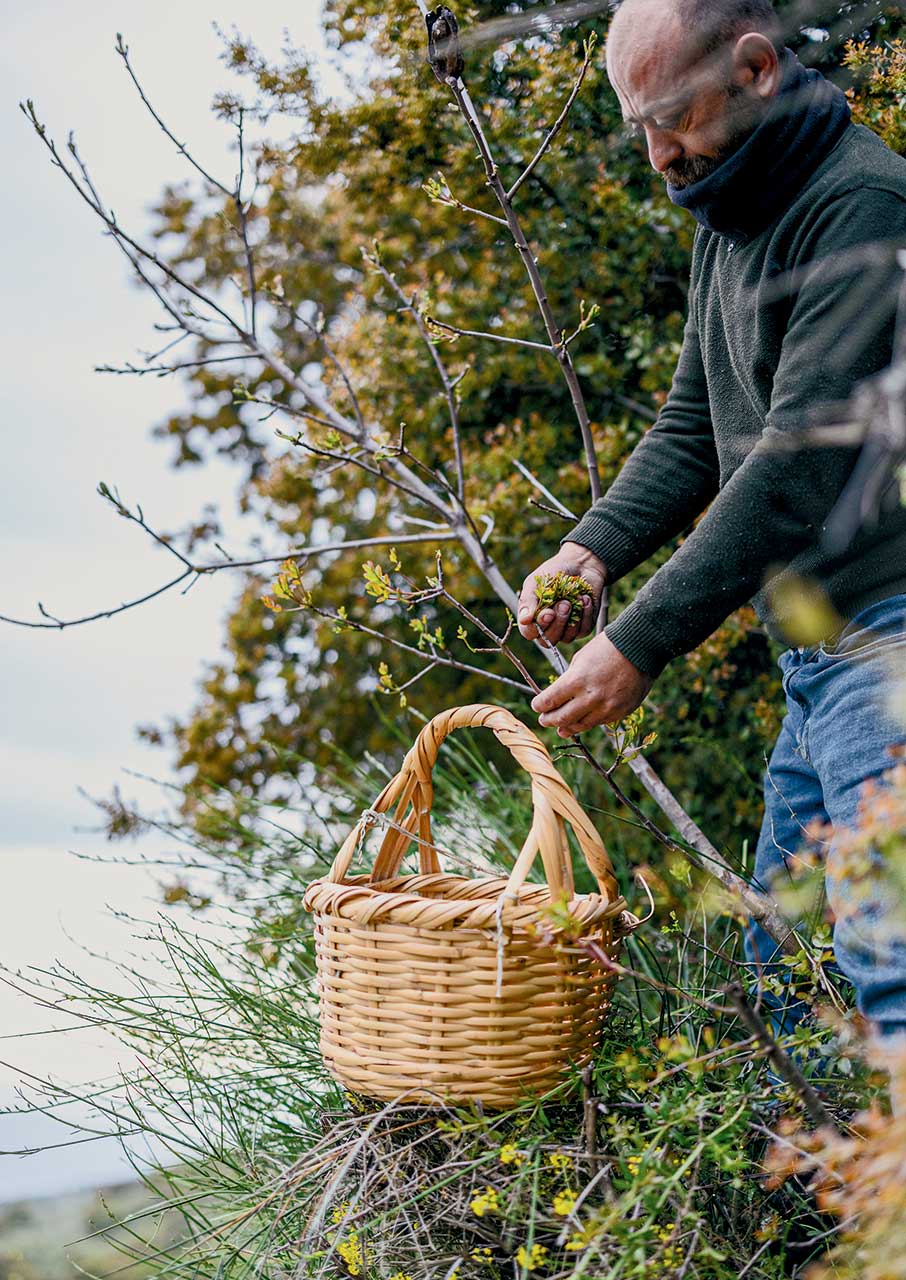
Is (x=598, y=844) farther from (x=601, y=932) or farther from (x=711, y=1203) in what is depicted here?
(x=711, y=1203)

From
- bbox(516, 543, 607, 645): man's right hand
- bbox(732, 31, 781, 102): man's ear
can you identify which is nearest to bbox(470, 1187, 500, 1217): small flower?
bbox(516, 543, 607, 645): man's right hand

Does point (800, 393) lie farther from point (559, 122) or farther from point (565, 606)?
point (559, 122)

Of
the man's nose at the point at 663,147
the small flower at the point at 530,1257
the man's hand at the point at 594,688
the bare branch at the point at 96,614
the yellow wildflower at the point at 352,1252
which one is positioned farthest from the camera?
the bare branch at the point at 96,614

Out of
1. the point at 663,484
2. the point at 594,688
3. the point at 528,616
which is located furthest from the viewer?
the point at 663,484

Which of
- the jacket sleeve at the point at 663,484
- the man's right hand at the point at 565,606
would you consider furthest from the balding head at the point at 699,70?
the man's right hand at the point at 565,606

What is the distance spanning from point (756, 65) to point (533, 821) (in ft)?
3.26

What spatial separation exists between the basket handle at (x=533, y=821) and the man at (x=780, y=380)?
0.07 metres

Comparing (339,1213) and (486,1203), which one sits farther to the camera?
(339,1213)

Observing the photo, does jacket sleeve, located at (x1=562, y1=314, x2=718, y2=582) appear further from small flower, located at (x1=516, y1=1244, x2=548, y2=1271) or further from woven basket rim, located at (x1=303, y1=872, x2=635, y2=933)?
small flower, located at (x1=516, y1=1244, x2=548, y2=1271)

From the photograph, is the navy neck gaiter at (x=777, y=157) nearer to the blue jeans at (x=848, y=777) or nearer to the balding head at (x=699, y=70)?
the balding head at (x=699, y=70)

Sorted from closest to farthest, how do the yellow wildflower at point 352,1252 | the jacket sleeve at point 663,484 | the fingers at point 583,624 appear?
the yellow wildflower at point 352,1252 < the fingers at point 583,624 < the jacket sleeve at point 663,484

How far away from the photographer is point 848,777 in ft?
4.09

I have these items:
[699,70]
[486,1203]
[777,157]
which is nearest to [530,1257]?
[486,1203]

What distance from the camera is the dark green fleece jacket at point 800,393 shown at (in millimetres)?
1258
